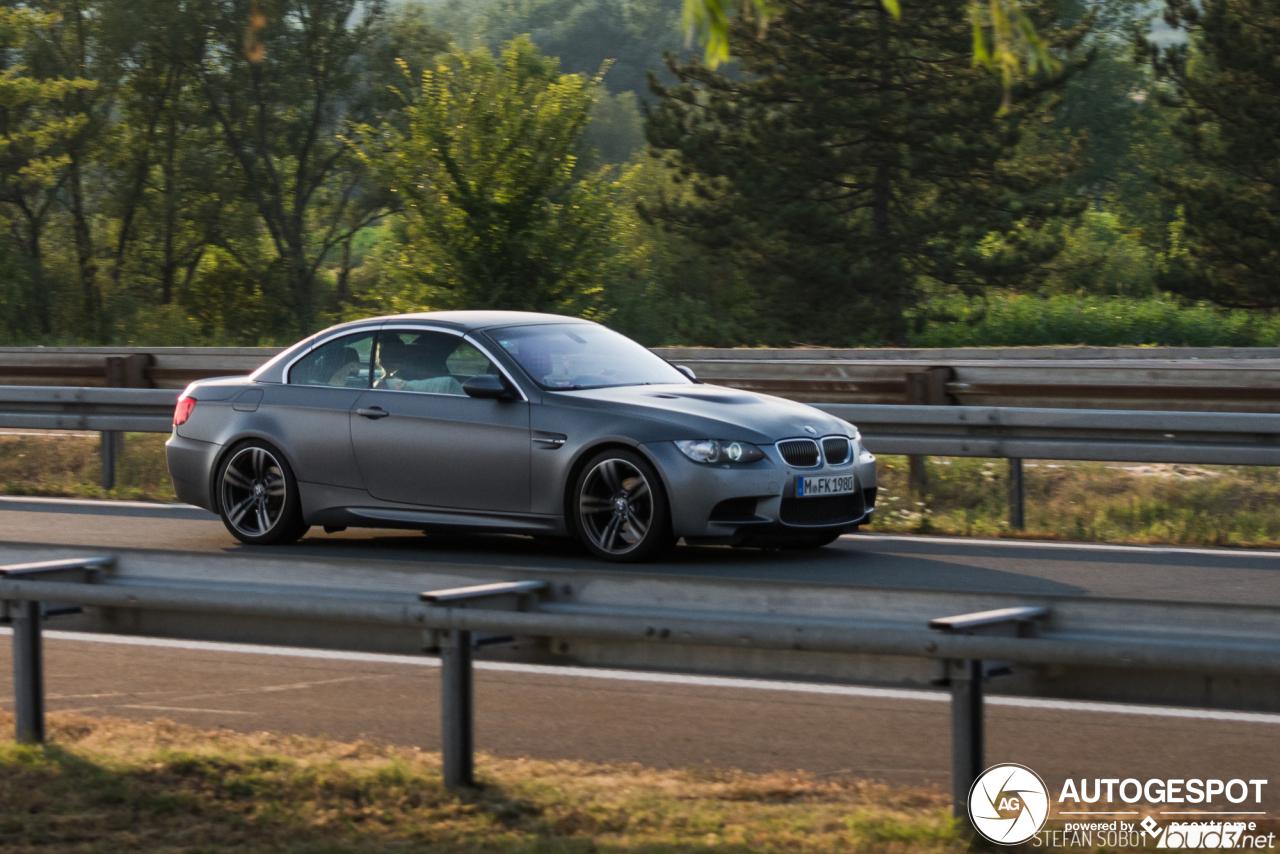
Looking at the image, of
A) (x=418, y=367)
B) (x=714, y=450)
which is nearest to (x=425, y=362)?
(x=418, y=367)

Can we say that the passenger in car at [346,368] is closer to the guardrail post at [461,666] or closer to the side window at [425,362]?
the side window at [425,362]

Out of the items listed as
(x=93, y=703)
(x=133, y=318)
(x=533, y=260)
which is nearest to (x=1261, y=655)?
(x=93, y=703)

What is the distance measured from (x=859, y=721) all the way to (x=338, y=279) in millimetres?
54680

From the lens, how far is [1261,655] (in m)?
3.87

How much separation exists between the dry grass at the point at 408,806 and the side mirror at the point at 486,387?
3.87m

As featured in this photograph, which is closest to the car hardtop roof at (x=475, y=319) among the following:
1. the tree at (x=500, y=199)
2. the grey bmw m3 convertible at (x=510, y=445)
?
the grey bmw m3 convertible at (x=510, y=445)

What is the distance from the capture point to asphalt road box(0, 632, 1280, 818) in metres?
5.71

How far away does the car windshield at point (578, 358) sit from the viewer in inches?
380

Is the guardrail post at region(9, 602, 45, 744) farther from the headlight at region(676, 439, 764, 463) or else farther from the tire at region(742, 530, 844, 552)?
the tire at region(742, 530, 844, 552)

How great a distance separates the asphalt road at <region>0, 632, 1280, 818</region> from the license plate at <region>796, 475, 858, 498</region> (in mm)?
2191

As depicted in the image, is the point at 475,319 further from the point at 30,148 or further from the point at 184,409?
the point at 30,148

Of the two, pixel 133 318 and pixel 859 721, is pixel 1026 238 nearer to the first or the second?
pixel 133 318

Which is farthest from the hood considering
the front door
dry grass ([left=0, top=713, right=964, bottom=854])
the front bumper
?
dry grass ([left=0, top=713, right=964, bottom=854])

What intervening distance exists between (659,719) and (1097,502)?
24.0ft
